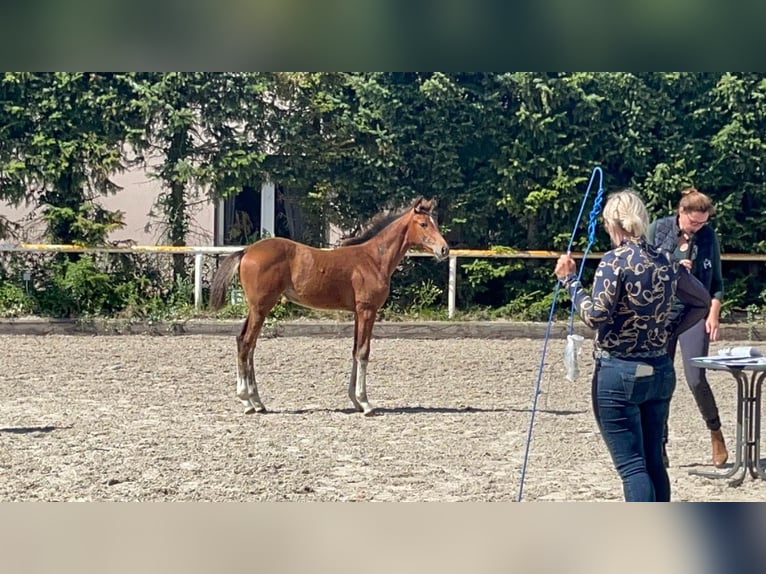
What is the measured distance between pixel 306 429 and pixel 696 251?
2752 millimetres

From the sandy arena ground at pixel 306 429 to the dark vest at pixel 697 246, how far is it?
3.45 feet

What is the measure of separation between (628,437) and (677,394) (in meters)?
Result: 4.98

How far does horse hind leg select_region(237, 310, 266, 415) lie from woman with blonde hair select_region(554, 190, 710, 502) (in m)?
3.99

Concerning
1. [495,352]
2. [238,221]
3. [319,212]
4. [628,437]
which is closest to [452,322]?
[495,352]

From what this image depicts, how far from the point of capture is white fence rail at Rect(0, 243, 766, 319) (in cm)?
1285

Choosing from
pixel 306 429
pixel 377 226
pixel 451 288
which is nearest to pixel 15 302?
pixel 451 288

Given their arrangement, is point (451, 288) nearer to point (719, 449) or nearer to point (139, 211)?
point (139, 211)

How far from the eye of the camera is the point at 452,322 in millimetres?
12570

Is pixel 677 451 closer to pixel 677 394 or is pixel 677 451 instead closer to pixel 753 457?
pixel 753 457

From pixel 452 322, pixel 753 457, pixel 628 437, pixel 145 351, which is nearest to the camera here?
pixel 628 437

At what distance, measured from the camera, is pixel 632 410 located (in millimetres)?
4090

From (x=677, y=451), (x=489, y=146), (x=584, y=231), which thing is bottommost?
(x=677, y=451)

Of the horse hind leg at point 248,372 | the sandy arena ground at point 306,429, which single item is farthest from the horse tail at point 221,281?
the sandy arena ground at point 306,429

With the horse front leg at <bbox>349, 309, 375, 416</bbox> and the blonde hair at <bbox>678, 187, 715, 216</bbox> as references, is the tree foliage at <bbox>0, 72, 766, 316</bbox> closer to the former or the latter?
the horse front leg at <bbox>349, 309, 375, 416</bbox>
